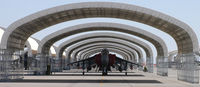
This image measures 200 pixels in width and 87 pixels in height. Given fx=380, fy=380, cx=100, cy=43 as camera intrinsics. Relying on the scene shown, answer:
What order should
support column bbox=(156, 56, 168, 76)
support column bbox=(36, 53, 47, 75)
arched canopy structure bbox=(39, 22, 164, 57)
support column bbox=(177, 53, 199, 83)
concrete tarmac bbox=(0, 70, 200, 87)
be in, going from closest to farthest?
concrete tarmac bbox=(0, 70, 200, 87)
support column bbox=(177, 53, 199, 83)
support column bbox=(36, 53, 47, 75)
arched canopy structure bbox=(39, 22, 164, 57)
support column bbox=(156, 56, 168, 76)

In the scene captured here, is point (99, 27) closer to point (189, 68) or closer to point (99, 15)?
point (99, 15)

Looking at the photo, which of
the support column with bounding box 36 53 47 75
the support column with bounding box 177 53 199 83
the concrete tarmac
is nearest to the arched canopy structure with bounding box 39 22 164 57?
the support column with bounding box 36 53 47 75

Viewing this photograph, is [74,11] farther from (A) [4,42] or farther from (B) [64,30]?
(B) [64,30]

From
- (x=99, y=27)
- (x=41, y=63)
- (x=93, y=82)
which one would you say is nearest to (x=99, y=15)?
(x=93, y=82)

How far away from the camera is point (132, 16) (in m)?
32.6

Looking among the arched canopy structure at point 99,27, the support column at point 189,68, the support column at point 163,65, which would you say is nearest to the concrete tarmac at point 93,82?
the support column at point 189,68

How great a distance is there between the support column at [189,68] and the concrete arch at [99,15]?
1.95 feet

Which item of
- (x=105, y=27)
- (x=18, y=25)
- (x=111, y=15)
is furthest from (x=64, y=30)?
(x=18, y=25)

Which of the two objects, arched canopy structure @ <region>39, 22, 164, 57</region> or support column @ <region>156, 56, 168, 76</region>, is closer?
arched canopy structure @ <region>39, 22, 164, 57</region>

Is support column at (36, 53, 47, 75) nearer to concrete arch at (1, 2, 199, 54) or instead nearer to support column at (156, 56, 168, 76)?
concrete arch at (1, 2, 199, 54)

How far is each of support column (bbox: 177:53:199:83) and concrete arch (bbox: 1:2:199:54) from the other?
0.59 m

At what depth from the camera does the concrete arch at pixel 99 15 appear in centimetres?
2961

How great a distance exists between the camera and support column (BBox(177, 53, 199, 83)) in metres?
29.5

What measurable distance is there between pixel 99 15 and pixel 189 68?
9.46 metres
